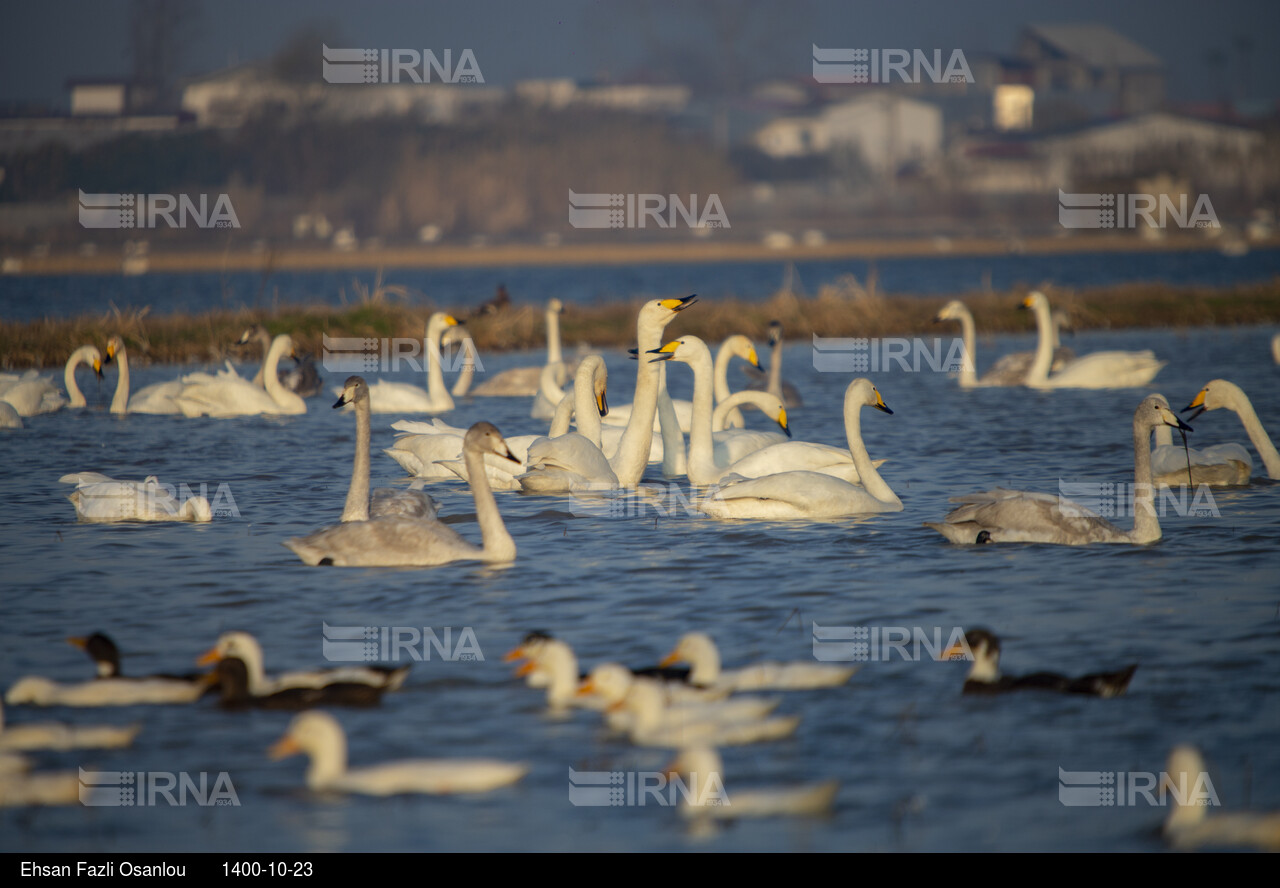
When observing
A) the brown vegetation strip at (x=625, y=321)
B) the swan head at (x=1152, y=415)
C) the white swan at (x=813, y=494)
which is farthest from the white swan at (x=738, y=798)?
the brown vegetation strip at (x=625, y=321)

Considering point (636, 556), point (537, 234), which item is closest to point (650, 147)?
point (537, 234)

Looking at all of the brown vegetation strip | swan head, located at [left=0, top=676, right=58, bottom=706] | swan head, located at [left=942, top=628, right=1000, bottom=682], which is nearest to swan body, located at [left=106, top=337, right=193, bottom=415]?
the brown vegetation strip

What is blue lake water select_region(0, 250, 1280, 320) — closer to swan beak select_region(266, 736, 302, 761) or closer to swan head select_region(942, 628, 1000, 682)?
swan head select_region(942, 628, 1000, 682)

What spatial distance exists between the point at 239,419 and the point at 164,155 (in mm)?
58562

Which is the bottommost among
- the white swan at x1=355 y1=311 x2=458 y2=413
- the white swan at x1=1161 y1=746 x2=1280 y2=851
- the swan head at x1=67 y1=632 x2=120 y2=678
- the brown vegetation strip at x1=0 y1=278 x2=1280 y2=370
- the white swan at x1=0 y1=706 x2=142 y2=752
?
the white swan at x1=1161 y1=746 x2=1280 y2=851

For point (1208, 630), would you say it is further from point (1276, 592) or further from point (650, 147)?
point (650, 147)

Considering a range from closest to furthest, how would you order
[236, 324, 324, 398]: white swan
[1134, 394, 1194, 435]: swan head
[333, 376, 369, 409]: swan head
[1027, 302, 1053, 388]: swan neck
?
[1134, 394, 1194, 435]: swan head
[333, 376, 369, 409]: swan head
[1027, 302, 1053, 388]: swan neck
[236, 324, 324, 398]: white swan

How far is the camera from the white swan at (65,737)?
19.1 ft

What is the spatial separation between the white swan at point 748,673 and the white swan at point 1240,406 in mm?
5666

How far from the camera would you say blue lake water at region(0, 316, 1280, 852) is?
520 centimetres

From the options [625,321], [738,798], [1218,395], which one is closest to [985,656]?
[738,798]

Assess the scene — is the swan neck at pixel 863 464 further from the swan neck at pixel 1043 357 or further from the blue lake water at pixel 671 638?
the swan neck at pixel 1043 357

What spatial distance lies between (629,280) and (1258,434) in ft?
160

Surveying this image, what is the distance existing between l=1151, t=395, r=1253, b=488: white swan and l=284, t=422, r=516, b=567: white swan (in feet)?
17.9
